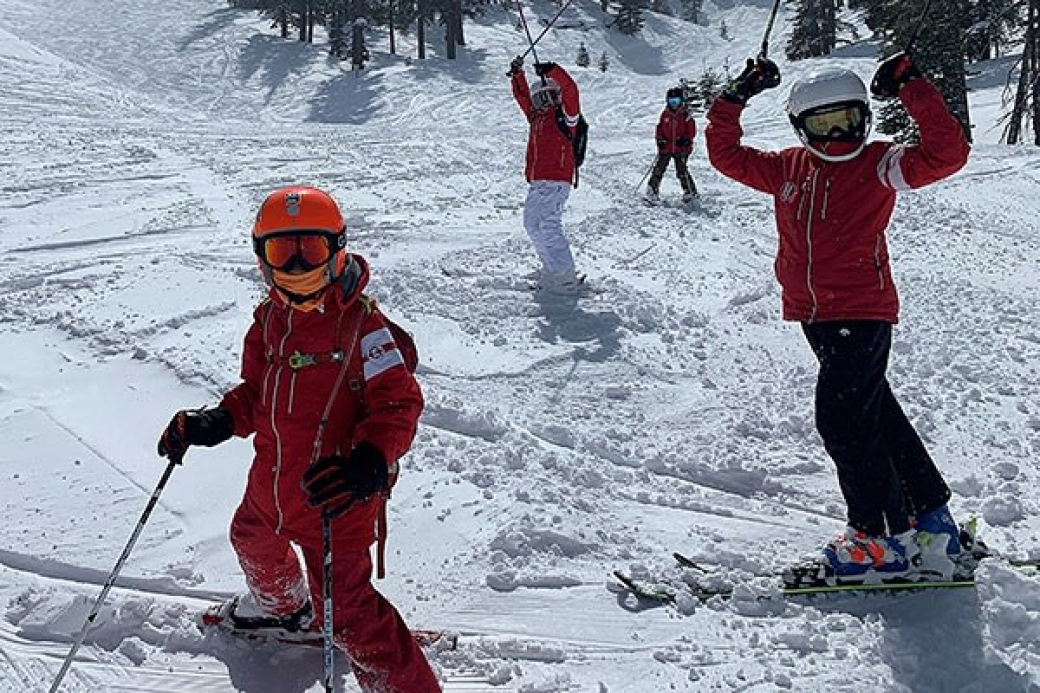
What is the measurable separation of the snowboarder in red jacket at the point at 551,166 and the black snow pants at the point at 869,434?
426 cm

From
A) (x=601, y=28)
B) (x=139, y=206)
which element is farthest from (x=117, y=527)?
(x=601, y=28)

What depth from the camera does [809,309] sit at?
3682 millimetres

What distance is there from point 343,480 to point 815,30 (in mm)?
36044

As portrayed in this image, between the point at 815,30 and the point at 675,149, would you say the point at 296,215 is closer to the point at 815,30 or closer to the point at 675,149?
the point at 675,149

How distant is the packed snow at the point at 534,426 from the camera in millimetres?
3361

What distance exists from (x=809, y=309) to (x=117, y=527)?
3.03m

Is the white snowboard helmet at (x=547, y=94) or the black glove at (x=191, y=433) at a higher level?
the white snowboard helmet at (x=547, y=94)

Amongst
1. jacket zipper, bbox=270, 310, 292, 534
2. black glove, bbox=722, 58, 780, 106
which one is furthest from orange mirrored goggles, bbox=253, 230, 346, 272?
black glove, bbox=722, 58, 780, 106

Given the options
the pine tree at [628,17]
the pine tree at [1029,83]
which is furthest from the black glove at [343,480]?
the pine tree at [628,17]

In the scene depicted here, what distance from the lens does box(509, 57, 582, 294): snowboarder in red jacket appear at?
7680 millimetres

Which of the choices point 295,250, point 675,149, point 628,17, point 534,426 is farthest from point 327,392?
point 628,17

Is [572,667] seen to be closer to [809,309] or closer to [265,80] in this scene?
[809,309]

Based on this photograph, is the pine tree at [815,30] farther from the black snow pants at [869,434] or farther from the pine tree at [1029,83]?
the black snow pants at [869,434]

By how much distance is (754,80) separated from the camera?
3.96 metres
